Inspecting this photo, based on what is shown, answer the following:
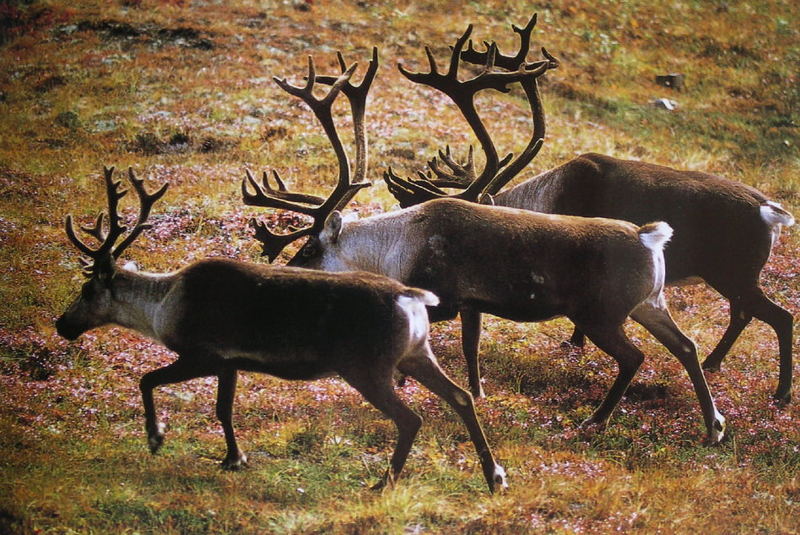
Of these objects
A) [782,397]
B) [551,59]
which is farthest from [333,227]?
[782,397]

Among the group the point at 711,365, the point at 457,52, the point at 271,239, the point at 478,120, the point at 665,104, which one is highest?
the point at 457,52

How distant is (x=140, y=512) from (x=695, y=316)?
565cm

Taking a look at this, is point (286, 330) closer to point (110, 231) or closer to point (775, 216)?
point (110, 231)

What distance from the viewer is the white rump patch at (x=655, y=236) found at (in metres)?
6.16

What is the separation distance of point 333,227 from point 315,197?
2.45 ft

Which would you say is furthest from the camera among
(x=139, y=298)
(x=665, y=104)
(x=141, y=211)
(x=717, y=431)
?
(x=665, y=104)

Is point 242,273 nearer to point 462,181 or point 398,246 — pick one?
point 398,246

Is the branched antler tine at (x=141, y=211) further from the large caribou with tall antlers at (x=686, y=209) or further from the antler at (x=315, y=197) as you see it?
the large caribou with tall antlers at (x=686, y=209)

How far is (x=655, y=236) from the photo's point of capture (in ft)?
20.2

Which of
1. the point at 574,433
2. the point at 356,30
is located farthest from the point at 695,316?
the point at 356,30

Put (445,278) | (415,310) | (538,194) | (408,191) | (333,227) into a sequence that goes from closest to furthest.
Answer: (415,310) < (445,278) < (333,227) < (408,191) < (538,194)

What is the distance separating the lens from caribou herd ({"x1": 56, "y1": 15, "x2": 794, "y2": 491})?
5195mm

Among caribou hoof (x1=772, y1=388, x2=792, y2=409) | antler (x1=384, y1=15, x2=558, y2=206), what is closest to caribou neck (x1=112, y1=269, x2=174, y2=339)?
antler (x1=384, y1=15, x2=558, y2=206)

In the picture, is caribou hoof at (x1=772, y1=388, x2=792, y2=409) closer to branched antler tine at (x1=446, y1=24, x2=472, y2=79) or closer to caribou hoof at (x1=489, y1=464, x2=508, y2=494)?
caribou hoof at (x1=489, y1=464, x2=508, y2=494)
